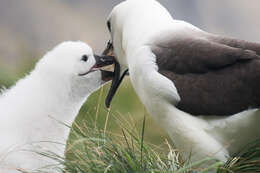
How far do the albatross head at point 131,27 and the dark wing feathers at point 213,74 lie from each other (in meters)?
0.23

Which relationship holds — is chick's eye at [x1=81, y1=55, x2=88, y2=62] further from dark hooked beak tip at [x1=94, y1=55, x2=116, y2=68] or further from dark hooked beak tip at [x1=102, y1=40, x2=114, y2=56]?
dark hooked beak tip at [x1=102, y1=40, x2=114, y2=56]

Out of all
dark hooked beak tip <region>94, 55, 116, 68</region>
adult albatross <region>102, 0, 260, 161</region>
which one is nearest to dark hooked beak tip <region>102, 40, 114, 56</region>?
dark hooked beak tip <region>94, 55, 116, 68</region>

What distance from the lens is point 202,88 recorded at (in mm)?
2508

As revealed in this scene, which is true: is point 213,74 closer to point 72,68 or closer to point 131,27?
point 131,27

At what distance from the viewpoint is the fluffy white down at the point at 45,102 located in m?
2.66

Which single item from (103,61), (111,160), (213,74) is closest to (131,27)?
(103,61)

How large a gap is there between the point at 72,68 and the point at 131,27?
17.6 inches

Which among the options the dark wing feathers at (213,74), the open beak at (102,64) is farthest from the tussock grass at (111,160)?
the open beak at (102,64)

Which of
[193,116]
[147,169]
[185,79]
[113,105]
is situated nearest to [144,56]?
[185,79]

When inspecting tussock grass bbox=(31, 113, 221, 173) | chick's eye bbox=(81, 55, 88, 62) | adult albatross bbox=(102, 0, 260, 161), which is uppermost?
chick's eye bbox=(81, 55, 88, 62)

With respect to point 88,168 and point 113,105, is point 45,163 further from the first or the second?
point 113,105

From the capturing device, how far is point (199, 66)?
8.25 ft

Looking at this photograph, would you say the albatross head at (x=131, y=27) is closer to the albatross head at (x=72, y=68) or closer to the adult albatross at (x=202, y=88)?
the adult albatross at (x=202, y=88)

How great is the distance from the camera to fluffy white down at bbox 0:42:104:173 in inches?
105
